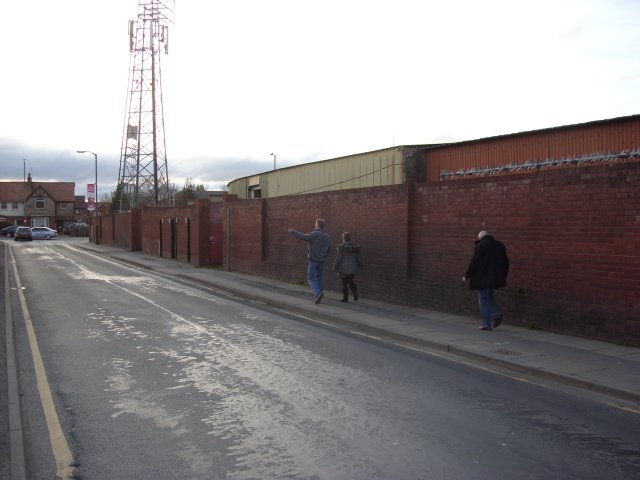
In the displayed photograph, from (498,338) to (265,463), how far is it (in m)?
6.08

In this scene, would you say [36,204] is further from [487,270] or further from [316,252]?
[487,270]

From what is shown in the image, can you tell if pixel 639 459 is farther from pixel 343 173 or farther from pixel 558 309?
pixel 343 173

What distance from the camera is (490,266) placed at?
10.3 metres

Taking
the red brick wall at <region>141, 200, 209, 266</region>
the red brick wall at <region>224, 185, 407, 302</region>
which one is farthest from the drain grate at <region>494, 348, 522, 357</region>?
the red brick wall at <region>141, 200, 209, 266</region>

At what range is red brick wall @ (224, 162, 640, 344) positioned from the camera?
9.29m

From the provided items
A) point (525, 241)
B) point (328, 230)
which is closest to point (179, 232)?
point (328, 230)

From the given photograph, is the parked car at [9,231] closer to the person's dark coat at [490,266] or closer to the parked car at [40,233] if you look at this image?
the parked car at [40,233]

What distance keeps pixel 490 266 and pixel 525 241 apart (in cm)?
107

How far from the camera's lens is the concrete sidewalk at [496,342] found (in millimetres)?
7508

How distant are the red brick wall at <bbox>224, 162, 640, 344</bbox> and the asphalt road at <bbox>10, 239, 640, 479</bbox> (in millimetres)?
2824

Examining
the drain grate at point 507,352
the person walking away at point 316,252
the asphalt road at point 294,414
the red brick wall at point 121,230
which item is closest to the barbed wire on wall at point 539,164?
the person walking away at point 316,252

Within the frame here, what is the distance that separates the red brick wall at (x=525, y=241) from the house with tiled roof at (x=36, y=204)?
304 ft

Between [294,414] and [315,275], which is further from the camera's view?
[315,275]

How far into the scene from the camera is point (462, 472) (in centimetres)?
464
